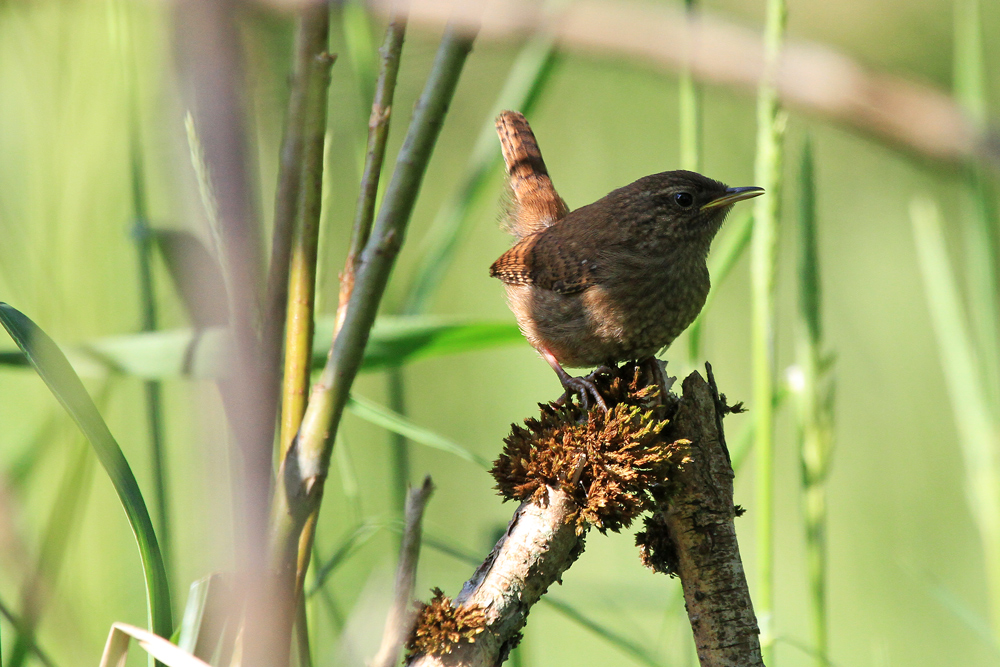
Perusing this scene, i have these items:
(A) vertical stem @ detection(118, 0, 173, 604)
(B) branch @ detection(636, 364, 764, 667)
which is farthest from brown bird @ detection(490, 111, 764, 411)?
(A) vertical stem @ detection(118, 0, 173, 604)

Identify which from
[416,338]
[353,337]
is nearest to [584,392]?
[416,338]

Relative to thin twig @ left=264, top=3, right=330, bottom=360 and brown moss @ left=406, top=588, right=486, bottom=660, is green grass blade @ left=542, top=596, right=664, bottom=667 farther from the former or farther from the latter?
thin twig @ left=264, top=3, right=330, bottom=360

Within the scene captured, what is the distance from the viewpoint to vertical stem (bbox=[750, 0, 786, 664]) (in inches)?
54.7

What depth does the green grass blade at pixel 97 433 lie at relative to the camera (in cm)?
84

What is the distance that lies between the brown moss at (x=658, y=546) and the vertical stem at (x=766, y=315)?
10.2 inches

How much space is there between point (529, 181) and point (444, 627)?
1784 mm

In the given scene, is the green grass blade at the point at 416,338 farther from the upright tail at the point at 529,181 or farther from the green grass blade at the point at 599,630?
the upright tail at the point at 529,181

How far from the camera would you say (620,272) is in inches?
77.9

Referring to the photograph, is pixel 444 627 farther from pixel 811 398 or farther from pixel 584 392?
pixel 811 398

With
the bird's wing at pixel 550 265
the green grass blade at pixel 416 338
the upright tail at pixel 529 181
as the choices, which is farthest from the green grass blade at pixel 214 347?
the upright tail at pixel 529 181

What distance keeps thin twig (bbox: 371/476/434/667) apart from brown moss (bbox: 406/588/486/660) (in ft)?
0.41

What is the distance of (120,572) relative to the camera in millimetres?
1973

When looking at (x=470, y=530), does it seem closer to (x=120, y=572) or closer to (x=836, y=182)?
(x=120, y=572)

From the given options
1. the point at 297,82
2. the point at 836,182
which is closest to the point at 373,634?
the point at 297,82
